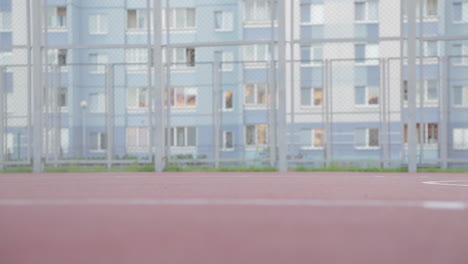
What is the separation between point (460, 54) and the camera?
40.7ft

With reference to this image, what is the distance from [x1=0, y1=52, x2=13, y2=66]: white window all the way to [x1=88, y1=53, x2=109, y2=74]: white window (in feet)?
4.29

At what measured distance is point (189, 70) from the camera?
12445mm

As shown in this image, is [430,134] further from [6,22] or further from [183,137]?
[6,22]

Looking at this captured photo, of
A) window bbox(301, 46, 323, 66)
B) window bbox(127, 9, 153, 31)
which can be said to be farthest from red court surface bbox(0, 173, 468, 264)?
window bbox(301, 46, 323, 66)

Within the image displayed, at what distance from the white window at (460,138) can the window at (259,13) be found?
371 cm

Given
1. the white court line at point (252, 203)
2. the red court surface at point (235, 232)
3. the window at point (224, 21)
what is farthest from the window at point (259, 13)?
the red court surface at point (235, 232)

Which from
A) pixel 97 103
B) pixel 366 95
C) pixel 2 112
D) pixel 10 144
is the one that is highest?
pixel 366 95

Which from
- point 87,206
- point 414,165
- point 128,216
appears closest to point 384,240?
point 128,216

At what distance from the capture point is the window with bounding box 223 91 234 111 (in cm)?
1271

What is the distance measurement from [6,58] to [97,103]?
1718 mm

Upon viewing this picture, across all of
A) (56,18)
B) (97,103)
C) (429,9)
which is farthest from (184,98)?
(429,9)

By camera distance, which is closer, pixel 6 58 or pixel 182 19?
pixel 182 19

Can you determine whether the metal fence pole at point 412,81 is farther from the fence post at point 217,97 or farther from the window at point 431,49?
the fence post at point 217,97

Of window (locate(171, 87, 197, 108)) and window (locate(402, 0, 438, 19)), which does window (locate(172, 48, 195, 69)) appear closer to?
window (locate(171, 87, 197, 108))
